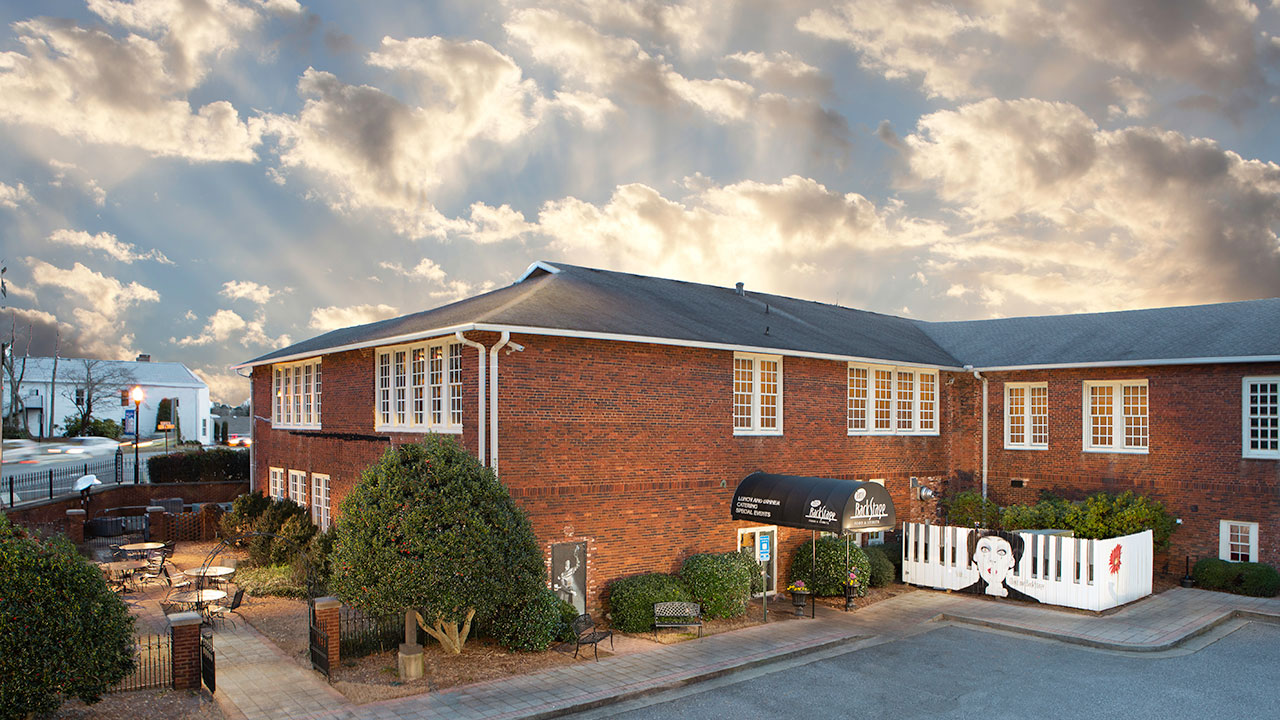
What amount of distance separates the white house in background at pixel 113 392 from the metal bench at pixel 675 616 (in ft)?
239

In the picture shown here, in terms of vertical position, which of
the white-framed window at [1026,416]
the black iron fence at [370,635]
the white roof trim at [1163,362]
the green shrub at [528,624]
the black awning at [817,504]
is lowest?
the black iron fence at [370,635]

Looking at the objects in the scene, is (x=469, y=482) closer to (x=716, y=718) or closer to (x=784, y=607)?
(x=716, y=718)

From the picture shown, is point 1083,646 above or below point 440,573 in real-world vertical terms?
below

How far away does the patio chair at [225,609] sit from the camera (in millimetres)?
17031

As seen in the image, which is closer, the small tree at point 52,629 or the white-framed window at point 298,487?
the small tree at point 52,629

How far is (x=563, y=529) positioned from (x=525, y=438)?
203cm

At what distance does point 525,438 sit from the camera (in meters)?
15.8

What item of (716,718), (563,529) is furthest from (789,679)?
(563,529)

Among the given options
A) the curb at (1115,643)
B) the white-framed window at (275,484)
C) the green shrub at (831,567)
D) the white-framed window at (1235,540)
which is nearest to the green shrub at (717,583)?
the green shrub at (831,567)

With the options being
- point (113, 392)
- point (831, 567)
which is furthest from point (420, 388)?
point (113, 392)

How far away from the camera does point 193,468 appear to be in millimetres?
35594

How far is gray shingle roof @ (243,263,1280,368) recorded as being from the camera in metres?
18.0

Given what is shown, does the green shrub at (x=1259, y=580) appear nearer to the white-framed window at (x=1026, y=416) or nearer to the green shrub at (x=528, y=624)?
the white-framed window at (x=1026, y=416)

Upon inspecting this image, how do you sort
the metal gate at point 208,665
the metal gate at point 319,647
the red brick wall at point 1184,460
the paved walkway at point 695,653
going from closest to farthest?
1. the paved walkway at point 695,653
2. the metal gate at point 208,665
3. the metal gate at point 319,647
4. the red brick wall at point 1184,460
